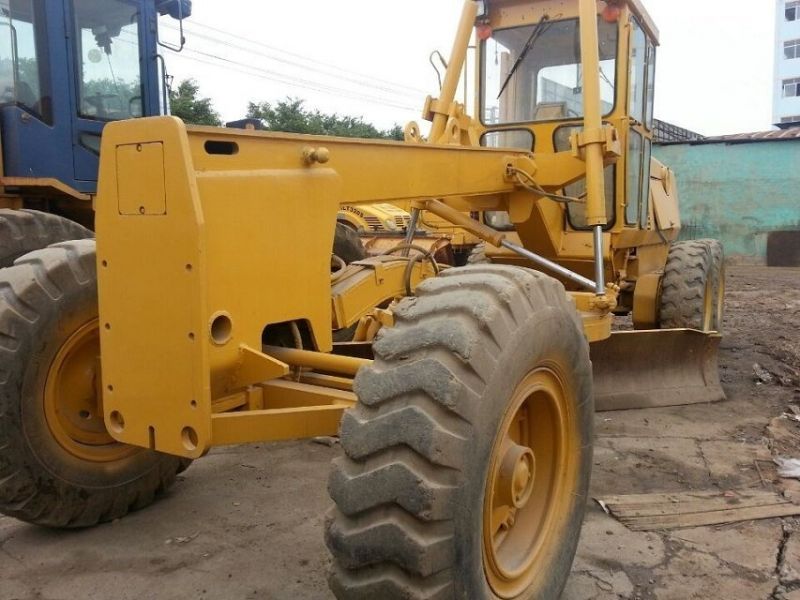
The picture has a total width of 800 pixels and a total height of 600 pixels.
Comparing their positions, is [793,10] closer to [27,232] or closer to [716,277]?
[716,277]

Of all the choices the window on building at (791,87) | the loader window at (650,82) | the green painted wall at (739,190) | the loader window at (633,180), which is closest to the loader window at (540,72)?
the loader window at (633,180)

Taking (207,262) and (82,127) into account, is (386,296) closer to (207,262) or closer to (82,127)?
(207,262)

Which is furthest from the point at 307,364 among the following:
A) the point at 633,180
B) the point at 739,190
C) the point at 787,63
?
the point at 787,63

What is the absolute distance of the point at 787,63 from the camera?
165 feet

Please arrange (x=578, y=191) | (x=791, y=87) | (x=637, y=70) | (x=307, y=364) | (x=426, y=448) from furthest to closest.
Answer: (x=791, y=87) < (x=637, y=70) < (x=578, y=191) < (x=307, y=364) < (x=426, y=448)

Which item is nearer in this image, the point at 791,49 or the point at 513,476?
the point at 513,476

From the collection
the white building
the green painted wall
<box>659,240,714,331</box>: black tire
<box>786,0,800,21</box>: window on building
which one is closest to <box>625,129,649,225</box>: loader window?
<box>659,240,714,331</box>: black tire

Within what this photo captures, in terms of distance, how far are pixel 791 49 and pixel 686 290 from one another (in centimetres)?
5193

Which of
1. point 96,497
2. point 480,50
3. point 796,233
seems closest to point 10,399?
point 96,497

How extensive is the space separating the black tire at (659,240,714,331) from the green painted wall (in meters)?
14.2

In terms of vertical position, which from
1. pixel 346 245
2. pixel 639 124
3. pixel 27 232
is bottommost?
pixel 346 245

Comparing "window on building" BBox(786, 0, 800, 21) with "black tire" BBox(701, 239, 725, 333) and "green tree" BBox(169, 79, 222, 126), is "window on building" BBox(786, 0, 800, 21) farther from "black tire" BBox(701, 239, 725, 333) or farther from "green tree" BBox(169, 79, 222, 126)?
"black tire" BBox(701, 239, 725, 333)

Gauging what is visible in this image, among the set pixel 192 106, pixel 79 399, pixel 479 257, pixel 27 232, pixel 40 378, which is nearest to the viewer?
pixel 40 378

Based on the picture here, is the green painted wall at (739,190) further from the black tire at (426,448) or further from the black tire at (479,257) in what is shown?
the black tire at (426,448)
